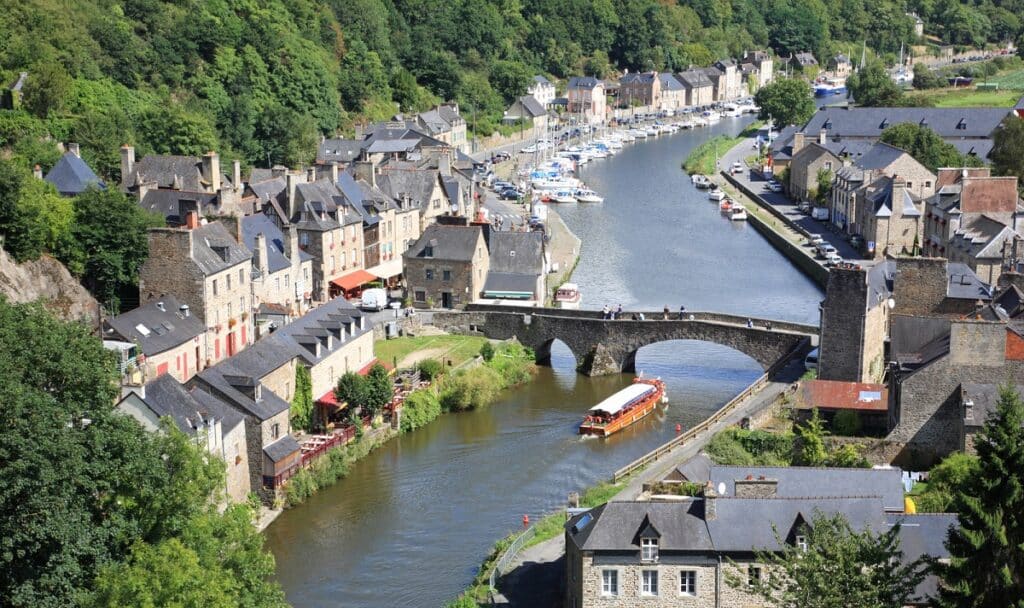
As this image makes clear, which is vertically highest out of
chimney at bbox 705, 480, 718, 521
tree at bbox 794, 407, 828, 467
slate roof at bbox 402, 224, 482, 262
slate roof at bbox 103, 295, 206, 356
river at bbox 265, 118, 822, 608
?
slate roof at bbox 402, 224, 482, 262

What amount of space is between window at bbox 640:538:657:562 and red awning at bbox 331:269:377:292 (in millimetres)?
30513

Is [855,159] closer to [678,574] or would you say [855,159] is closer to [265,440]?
[265,440]

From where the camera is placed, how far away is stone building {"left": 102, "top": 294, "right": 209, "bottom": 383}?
140 feet

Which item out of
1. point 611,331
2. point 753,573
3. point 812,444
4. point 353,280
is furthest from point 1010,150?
point 753,573

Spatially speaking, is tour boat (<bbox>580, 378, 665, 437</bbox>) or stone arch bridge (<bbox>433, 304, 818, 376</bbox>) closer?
tour boat (<bbox>580, 378, 665, 437</bbox>)

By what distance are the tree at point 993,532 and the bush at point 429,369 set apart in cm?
2585

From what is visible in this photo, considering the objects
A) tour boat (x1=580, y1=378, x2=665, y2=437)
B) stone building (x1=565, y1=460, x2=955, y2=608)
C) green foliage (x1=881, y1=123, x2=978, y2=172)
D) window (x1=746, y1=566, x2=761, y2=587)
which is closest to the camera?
window (x1=746, y1=566, x2=761, y2=587)

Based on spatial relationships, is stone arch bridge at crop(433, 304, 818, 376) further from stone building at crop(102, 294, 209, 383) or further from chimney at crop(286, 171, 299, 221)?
stone building at crop(102, 294, 209, 383)

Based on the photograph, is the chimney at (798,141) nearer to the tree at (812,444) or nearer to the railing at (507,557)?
the tree at (812,444)

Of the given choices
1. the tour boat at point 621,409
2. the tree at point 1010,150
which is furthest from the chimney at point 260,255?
the tree at point 1010,150

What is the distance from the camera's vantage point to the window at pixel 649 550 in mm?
28953

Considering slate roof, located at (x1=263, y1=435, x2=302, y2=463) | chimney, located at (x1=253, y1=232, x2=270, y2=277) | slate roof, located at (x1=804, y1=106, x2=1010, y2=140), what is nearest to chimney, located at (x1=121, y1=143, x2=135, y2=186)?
chimney, located at (x1=253, y1=232, x2=270, y2=277)

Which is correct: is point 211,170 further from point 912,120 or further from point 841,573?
point 912,120

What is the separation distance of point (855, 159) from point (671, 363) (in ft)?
110
